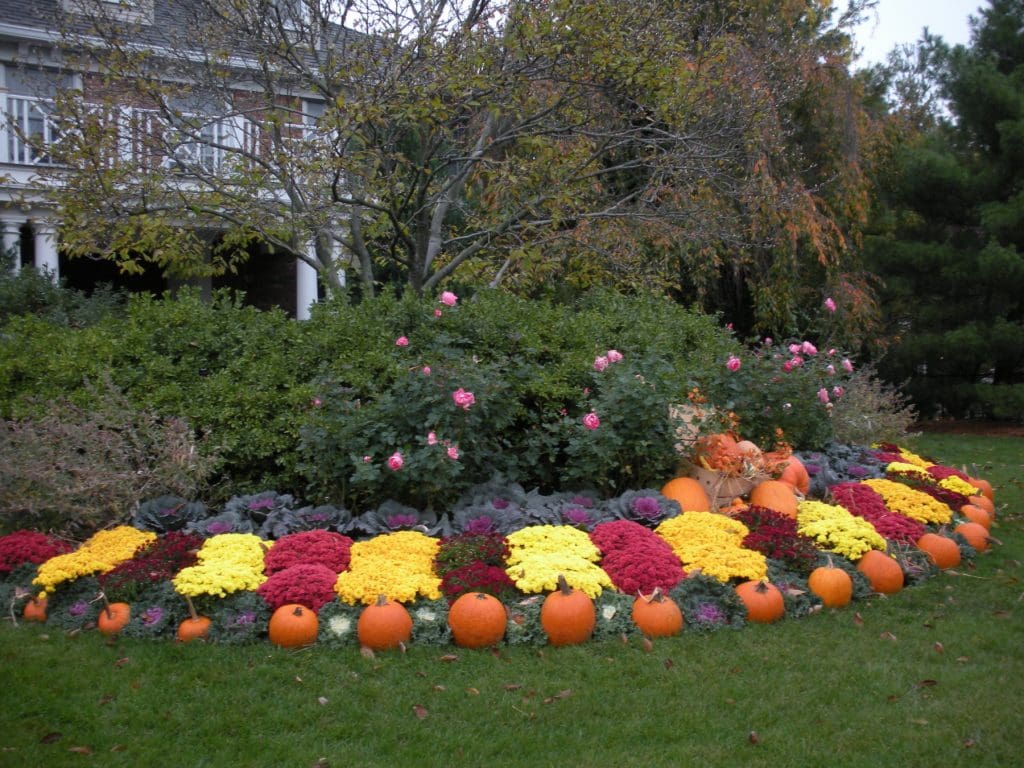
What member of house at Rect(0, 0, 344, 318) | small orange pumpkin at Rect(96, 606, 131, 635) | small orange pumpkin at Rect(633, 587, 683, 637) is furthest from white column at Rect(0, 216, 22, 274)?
small orange pumpkin at Rect(633, 587, 683, 637)

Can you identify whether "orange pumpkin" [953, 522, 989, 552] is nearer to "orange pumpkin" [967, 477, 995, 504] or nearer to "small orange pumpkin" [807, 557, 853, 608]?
"orange pumpkin" [967, 477, 995, 504]

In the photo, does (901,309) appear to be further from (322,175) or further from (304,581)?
(304,581)

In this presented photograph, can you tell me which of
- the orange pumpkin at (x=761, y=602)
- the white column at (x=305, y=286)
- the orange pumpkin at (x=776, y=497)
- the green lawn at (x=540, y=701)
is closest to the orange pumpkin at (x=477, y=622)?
the green lawn at (x=540, y=701)

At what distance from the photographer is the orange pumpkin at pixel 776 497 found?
5457 mm

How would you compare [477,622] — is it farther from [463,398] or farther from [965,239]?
[965,239]

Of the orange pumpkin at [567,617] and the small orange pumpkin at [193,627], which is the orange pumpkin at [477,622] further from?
the small orange pumpkin at [193,627]

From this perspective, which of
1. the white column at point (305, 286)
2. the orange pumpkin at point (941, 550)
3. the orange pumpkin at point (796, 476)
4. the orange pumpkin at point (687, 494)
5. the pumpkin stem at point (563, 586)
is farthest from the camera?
the white column at point (305, 286)

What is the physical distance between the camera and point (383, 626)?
385 centimetres

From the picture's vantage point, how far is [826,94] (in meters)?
11.8

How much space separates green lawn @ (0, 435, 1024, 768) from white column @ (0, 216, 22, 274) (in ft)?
28.1

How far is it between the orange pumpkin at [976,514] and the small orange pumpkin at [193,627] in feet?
15.3

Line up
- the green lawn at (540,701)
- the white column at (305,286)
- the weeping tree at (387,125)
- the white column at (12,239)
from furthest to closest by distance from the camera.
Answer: the white column at (305,286) → the white column at (12,239) → the weeping tree at (387,125) → the green lawn at (540,701)

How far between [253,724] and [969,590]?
145 inches

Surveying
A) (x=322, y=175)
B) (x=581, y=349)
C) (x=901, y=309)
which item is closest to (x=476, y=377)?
(x=581, y=349)
